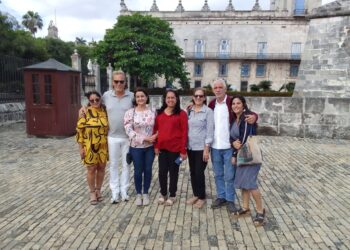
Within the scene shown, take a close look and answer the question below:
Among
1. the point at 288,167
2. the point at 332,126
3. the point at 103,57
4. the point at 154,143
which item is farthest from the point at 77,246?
the point at 103,57

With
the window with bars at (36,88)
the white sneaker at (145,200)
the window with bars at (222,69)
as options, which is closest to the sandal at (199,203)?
the white sneaker at (145,200)

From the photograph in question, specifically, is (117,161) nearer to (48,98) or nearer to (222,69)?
(48,98)

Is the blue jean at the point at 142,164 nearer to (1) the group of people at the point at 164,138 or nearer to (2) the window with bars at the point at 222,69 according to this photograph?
(1) the group of people at the point at 164,138

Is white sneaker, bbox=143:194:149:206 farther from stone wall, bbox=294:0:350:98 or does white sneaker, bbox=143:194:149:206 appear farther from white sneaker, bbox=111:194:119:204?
stone wall, bbox=294:0:350:98

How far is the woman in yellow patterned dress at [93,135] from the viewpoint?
15.1ft

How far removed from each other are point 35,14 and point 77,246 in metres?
59.7

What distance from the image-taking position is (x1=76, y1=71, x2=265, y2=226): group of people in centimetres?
443

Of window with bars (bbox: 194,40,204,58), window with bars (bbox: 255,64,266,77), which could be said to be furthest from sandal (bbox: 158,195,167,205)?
window with bars (bbox: 255,64,266,77)

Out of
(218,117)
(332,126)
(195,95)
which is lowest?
(332,126)

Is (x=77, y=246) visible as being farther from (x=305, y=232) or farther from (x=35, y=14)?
(x=35, y=14)

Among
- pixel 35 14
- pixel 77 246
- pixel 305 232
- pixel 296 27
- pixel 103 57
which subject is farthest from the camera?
pixel 35 14

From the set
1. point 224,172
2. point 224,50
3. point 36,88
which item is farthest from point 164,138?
point 224,50

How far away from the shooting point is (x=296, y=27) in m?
42.0

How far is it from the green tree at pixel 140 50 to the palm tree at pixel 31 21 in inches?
1252
